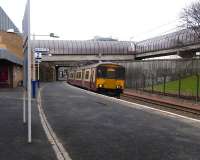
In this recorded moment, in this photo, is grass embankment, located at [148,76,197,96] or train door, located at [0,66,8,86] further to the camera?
train door, located at [0,66,8,86]

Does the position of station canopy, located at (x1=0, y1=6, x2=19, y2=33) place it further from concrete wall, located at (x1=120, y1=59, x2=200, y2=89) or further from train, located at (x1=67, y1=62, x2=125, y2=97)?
train, located at (x1=67, y1=62, x2=125, y2=97)

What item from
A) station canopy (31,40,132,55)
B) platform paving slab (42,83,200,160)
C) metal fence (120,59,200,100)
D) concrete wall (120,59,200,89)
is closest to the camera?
platform paving slab (42,83,200,160)

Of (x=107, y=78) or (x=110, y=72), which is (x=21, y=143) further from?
(x=110, y=72)

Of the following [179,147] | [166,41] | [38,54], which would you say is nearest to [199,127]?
[179,147]

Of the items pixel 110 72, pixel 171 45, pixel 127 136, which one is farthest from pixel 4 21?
pixel 127 136

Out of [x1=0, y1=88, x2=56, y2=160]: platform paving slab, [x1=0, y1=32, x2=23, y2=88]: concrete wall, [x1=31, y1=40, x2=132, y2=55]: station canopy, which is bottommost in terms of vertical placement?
[x1=0, y1=88, x2=56, y2=160]: platform paving slab

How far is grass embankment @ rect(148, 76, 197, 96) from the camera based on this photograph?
104 ft

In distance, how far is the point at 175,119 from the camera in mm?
13055

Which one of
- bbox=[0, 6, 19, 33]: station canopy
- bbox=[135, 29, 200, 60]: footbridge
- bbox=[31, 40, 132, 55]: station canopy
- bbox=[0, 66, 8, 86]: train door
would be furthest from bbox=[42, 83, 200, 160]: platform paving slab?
bbox=[31, 40, 132, 55]: station canopy

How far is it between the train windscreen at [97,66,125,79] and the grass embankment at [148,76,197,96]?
14.6 feet

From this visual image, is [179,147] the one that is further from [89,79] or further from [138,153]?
[89,79]

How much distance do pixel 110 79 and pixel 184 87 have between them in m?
6.58

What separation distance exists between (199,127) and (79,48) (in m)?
76.6

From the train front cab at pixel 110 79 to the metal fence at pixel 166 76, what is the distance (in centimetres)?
364
